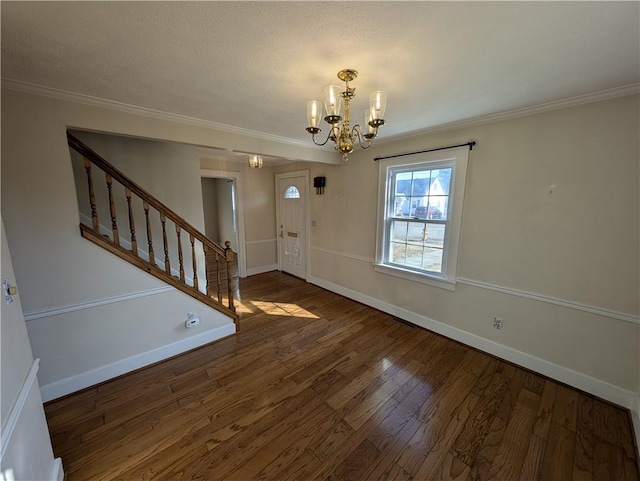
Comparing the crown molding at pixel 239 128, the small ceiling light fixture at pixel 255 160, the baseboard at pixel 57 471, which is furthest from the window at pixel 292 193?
the baseboard at pixel 57 471

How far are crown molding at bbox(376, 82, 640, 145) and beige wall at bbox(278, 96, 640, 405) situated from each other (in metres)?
0.04

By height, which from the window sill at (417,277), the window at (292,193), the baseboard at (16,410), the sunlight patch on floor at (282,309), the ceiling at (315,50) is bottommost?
the sunlight patch on floor at (282,309)

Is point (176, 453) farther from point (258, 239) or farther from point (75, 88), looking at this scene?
point (258, 239)

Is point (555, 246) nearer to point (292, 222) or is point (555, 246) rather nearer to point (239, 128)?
point (239, 128)

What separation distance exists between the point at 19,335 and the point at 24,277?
0.90m

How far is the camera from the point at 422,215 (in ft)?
9.41

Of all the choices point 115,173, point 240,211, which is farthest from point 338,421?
point 240,211

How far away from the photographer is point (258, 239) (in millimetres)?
5008

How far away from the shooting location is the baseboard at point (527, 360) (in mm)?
1865

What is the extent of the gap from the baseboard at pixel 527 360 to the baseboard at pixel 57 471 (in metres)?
3.08

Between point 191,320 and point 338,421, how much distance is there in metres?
1.69

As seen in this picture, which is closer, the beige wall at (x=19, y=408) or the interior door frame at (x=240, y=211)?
the beige wall at (x=19, y=408)

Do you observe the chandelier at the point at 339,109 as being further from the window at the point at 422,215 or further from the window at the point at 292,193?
the window at the point at 292,193

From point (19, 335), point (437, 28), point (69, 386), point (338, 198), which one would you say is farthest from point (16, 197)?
point (338, 198)
